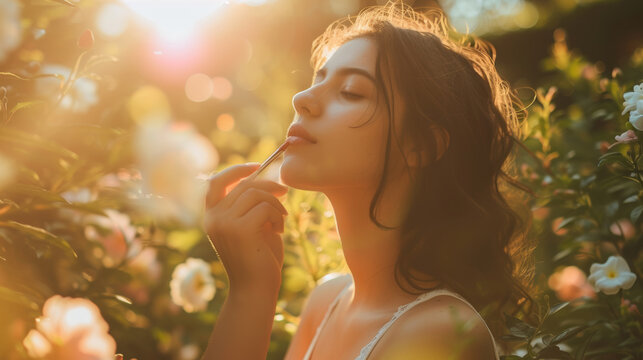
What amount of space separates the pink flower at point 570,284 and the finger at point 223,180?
140cm

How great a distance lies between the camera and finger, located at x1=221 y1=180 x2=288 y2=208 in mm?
1434

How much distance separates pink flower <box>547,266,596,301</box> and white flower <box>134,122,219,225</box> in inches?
55.1

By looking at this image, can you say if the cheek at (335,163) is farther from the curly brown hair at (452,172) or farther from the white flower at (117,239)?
the white flower at (117,239)

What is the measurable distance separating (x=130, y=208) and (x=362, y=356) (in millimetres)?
710

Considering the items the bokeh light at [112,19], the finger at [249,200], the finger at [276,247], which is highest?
the bokeh light at [112,19]

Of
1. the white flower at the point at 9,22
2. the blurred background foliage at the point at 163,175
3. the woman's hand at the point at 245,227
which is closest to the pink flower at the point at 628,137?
the blurred background foliage at the point at 163,175

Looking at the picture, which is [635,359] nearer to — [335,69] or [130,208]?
[335,69]

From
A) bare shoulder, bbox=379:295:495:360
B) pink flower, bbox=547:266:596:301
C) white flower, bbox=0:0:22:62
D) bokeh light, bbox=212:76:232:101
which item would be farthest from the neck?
bokeh light, bbox=212:76:232:101

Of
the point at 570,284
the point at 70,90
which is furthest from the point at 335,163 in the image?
the point at 570,284

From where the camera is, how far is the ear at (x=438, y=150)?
138 cm

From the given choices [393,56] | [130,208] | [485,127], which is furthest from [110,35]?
[485,127]

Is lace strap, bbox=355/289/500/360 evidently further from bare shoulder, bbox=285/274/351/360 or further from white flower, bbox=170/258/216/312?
white flower, bbox=170/258/216/312

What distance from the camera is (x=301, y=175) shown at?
1.29 m

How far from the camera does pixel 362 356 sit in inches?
49.3
